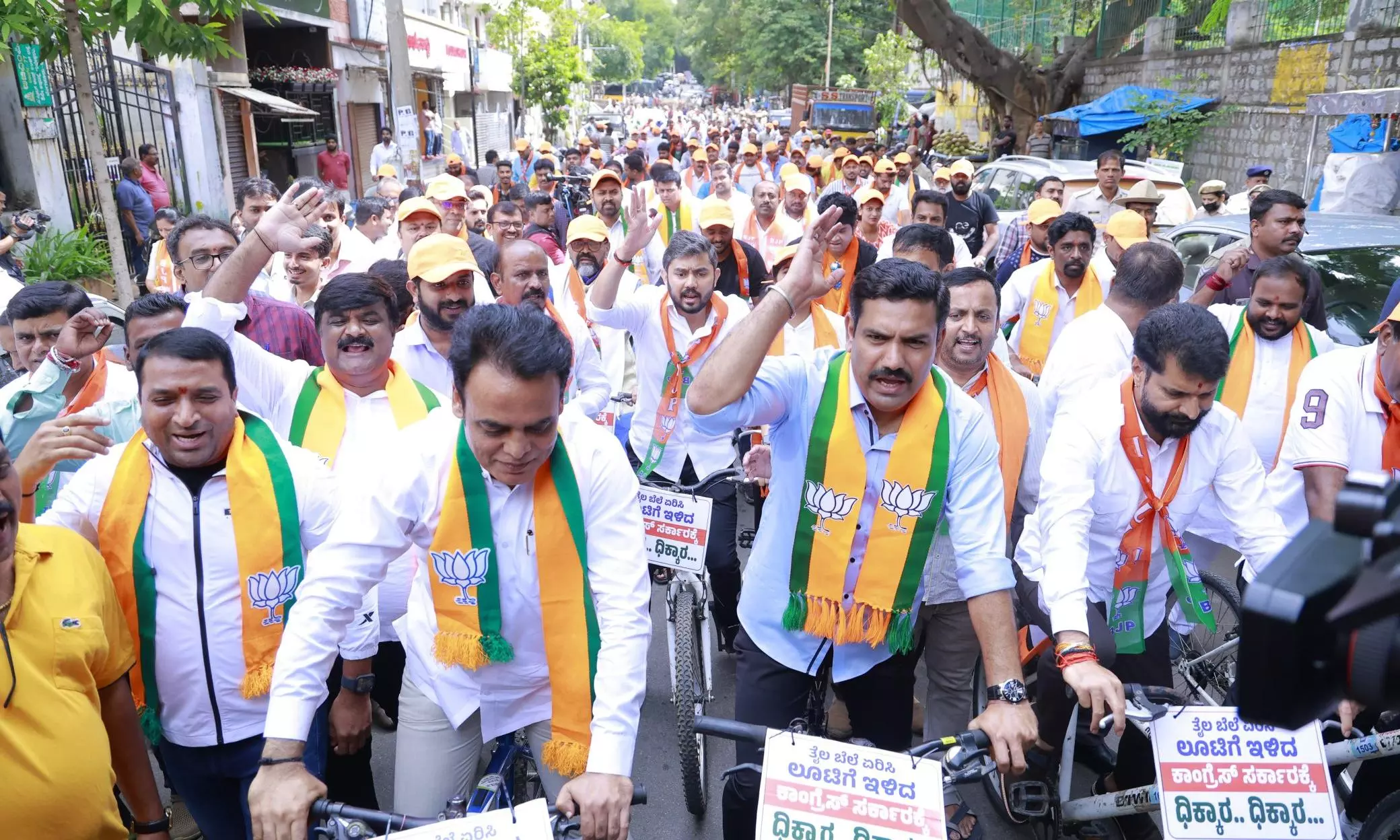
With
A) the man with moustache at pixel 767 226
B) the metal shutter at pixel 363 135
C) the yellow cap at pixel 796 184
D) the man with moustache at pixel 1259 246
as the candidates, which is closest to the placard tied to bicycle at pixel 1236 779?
the man with moustache at pixel 1259 246

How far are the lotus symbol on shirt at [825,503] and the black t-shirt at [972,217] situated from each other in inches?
295

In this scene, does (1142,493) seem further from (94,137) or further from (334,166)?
(334,166)

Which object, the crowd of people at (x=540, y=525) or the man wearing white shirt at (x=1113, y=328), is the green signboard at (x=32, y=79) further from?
the man wearing white shirt at (x=1113, y=328)

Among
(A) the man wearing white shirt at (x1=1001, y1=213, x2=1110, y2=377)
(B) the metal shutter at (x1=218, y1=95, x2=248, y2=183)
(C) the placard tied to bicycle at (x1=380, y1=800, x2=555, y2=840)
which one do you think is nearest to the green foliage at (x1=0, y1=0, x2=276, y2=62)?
(A) the man wearing white shirt at (x1=1001, y1=213, x2=1110, y2=377)

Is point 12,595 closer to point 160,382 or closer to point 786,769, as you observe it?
point 160,382

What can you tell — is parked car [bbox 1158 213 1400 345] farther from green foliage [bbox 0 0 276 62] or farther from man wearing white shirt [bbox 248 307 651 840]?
green foliage [bbox 0 0 276 62]

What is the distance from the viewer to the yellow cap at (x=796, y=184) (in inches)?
423

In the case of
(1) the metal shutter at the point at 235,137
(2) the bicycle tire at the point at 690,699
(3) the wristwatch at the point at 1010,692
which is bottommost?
(2) the bicycle tire at the point at 690,699

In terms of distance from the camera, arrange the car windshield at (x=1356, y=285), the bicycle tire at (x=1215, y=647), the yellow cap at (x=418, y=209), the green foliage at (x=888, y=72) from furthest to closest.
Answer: the green foliage at (x=888, y=72), the yellow cap at (x=418, y=209), the car windshield at (x=1356, y=285), the bicycle tire at (x=1215, y=647)

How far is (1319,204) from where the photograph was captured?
37.9 ft

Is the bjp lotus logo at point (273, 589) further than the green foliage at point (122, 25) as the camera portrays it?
No

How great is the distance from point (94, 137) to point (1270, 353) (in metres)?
7.66

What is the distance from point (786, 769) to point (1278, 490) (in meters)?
2.45

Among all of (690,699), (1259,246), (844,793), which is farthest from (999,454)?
(1259,246)
